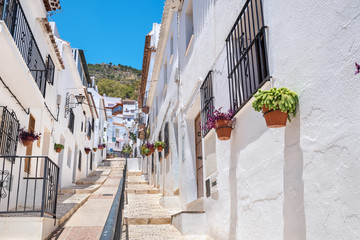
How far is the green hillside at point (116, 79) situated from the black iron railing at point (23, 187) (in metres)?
63.5

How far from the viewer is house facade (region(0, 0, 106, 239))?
5.88 meters

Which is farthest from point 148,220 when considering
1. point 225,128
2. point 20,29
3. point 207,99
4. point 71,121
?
point 71,121

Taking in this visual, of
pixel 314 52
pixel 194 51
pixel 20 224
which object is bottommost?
pixel 20 224

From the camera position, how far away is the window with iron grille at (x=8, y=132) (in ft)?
22.4

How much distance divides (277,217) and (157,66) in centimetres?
1132

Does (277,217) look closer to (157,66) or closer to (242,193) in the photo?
(242,193)

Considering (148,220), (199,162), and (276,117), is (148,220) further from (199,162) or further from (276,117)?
(276,117)

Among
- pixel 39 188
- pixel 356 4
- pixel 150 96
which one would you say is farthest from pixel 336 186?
pixel 150 96

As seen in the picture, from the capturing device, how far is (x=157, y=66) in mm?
13898

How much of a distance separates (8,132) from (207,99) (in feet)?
13.5

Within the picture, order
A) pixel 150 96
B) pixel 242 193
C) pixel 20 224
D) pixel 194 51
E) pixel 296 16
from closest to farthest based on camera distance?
pixel 296 16 < pixel 242 193 < pixel 20 224 < pixel 194 51 < pixel 150 96

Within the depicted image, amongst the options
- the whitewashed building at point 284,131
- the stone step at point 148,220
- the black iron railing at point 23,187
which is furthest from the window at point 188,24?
the black iron railing at point 23,187

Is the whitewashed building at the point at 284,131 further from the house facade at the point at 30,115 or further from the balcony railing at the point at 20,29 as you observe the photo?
the balcony railing at the point at 20,29

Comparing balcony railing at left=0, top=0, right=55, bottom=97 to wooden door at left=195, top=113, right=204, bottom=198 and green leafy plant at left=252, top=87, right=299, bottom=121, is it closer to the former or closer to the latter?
wooden door at left=195, top=113, right=204, bottom=198
